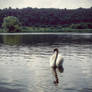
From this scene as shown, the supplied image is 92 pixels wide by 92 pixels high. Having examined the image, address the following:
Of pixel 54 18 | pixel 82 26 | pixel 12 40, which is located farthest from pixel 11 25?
pixel 12 40

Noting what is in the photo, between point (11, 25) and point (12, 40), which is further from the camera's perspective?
point (11, 25)

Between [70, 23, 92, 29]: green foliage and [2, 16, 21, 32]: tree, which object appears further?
[70, 23, 92, 29]: green foliage

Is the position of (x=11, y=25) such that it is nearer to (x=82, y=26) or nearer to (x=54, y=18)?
(x=82, y=26)

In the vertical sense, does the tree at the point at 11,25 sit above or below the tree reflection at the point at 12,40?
above

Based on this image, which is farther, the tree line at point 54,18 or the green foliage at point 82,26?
the tree line at point 54,18

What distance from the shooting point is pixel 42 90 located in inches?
512

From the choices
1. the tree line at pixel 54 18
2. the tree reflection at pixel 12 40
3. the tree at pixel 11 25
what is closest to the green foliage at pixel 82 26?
the tree line at pixel 54 18

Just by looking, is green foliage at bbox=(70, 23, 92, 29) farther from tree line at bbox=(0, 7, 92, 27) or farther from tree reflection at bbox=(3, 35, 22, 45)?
tree reflection at bbox=(3, 35, 22, 45)

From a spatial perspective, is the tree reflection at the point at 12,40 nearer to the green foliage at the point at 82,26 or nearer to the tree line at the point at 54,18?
the green foliage at the point at 82,26

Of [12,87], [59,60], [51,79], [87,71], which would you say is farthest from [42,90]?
[59,60]

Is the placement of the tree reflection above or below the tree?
below

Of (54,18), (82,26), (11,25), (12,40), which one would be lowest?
(12,40)

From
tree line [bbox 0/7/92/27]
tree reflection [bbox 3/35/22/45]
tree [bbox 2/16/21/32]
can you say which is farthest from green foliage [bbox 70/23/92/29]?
tree reflection [bbox 3/35/22/45]

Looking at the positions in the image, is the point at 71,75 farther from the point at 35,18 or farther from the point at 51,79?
the point at 35,18
